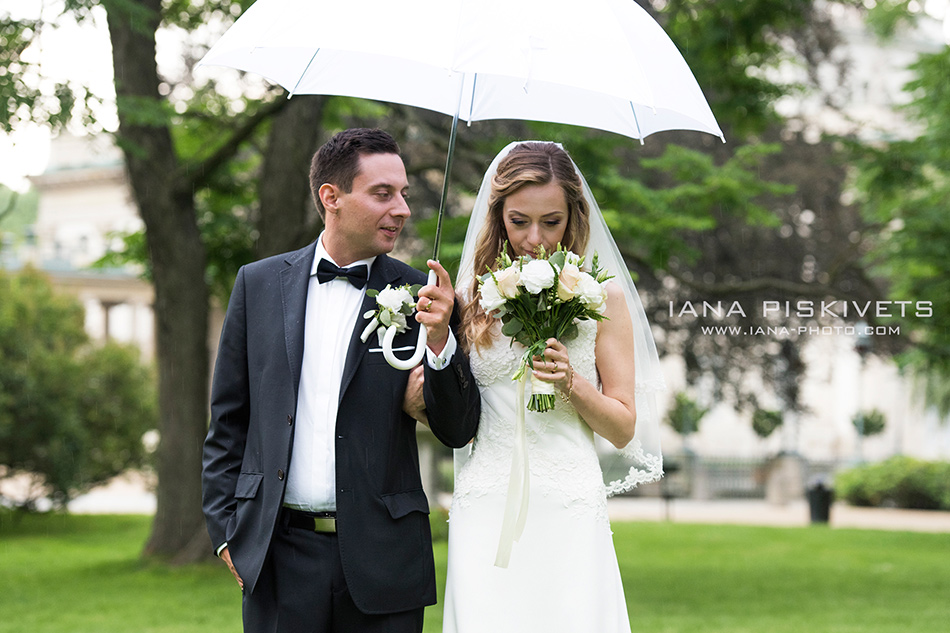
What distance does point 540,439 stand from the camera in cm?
375

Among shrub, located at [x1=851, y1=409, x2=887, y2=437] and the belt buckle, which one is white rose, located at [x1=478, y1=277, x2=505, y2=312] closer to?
the belt buckle

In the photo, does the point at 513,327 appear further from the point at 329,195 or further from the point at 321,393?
the point at 329,195

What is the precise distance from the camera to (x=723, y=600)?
11555 millimetres

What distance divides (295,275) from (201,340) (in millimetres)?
10101

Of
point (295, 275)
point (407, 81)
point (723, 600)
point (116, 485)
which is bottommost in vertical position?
point (116, 485)

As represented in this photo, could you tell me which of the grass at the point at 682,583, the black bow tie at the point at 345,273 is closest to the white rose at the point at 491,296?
the black bow tie at the point at 345,273

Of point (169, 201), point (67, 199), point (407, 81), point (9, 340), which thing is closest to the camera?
point (407, 81)

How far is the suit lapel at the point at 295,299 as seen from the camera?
3484 mm

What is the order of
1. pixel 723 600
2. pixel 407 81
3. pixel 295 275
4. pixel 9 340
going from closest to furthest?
1. pixel 295 275
2. pixel 407 81
3. pixel 723 600
4. pixel 9 340

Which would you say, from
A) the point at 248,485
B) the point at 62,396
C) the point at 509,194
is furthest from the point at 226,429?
the point at 62,396

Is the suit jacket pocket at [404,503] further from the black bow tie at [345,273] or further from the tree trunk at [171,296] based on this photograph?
the tree trunk at [171,296]

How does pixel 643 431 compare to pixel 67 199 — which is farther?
pixel 67 199

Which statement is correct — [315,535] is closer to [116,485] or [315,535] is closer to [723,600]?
[723,600]

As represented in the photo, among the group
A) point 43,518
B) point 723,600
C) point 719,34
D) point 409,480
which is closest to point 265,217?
point 719,34
